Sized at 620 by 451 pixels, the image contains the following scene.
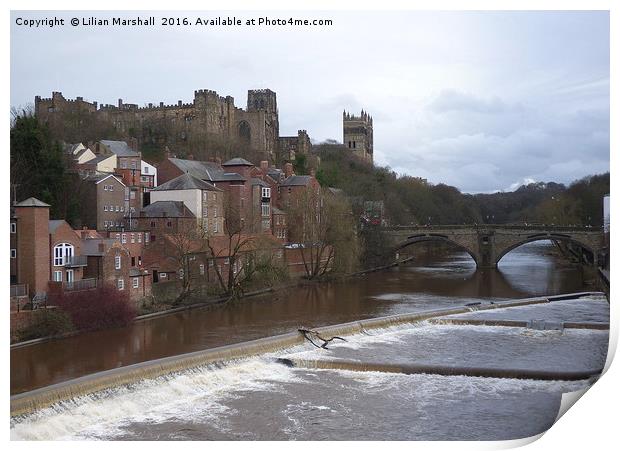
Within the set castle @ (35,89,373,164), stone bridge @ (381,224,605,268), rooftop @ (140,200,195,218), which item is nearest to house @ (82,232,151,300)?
rooftop @ (140,200,195,218)

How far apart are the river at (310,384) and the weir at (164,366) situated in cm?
12

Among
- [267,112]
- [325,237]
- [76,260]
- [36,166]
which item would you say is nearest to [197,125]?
[267,112]

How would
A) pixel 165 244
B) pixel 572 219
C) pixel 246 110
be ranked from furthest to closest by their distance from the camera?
pixel 246 110 < pixel 572 219 < pixel 165 244

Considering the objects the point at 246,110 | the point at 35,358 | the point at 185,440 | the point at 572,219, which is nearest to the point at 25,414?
the point at 185,440

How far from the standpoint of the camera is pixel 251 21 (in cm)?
771

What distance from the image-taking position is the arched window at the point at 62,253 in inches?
496

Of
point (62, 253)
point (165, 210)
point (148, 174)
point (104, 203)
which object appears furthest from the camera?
point (148, 174)

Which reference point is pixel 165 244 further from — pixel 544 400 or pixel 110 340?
pixel 544 400

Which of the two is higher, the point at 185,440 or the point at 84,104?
the point at 84,104

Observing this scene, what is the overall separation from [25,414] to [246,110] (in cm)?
2770

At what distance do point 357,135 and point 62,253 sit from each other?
37002 millimetres

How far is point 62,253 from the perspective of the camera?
503 inches

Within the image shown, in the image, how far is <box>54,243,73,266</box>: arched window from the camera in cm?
1261

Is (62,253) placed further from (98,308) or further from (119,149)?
(119,149)
